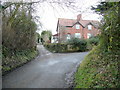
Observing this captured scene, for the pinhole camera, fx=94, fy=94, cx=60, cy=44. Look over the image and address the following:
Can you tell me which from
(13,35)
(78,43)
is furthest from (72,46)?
(13,35)

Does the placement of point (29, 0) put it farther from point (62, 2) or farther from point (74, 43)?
point (74, 43)

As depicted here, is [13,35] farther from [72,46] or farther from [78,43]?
[78,43]

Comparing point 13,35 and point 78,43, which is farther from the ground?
point 13,35

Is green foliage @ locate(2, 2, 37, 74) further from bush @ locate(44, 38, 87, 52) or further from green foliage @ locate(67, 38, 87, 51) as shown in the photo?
green foliage @ locate(67, 38, 87, 51)

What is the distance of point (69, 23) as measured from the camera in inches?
927

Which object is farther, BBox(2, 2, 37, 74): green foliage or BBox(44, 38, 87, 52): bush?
BBox(44, 38, 87, 52): bush

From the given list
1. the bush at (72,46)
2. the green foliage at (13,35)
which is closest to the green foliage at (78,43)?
the bush at (72,46)

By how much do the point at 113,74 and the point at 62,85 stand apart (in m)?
2.14

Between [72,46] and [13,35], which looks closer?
[13,35]

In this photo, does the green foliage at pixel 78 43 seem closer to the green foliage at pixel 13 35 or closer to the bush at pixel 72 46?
the bush at pixel 72 46

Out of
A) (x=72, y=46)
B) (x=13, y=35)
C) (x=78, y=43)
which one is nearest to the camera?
(x=13, y=35)

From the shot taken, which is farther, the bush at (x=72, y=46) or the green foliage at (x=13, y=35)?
the bush at (x=72, y=46)

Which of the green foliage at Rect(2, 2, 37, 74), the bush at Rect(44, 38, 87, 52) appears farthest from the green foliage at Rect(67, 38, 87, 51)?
the green foliage at Rect(2, 2, 37, 74)

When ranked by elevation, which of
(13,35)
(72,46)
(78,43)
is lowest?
(72,46)
